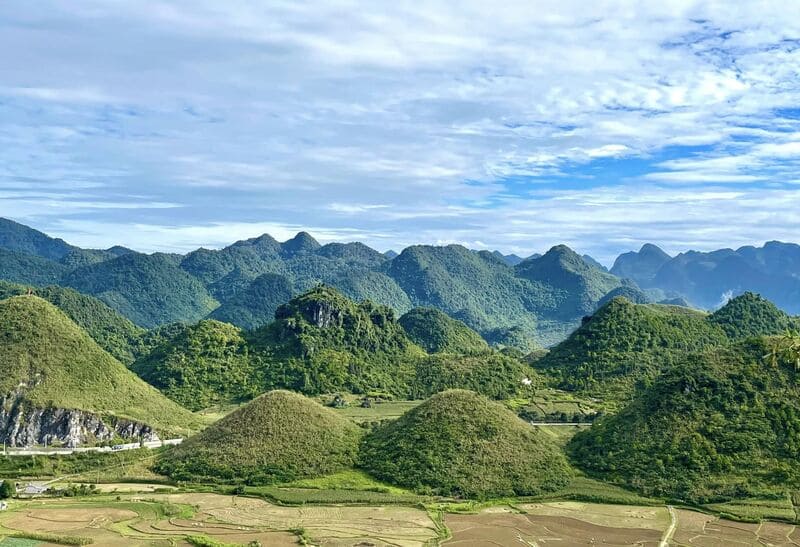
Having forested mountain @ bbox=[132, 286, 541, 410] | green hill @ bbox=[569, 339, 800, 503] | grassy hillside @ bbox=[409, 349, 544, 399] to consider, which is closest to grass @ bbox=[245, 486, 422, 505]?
green hill @ bbox=[569, 339, 800, 503]

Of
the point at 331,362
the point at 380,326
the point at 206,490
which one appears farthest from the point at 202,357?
the point at 206,490

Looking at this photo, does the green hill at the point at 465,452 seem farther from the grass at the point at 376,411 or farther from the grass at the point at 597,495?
the grass at the point at 376,411

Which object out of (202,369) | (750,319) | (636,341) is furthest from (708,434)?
(202,369)

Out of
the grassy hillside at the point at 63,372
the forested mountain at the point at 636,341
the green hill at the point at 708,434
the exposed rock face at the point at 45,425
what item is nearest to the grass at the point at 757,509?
the green hill at the point at 708,434

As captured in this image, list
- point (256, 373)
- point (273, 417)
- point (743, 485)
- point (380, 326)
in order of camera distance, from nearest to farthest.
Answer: point (743, 485) < point (273, 417) < point (256, 373) < point (380, 326)

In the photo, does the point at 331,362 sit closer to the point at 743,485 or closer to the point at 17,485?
the point at 17,485
